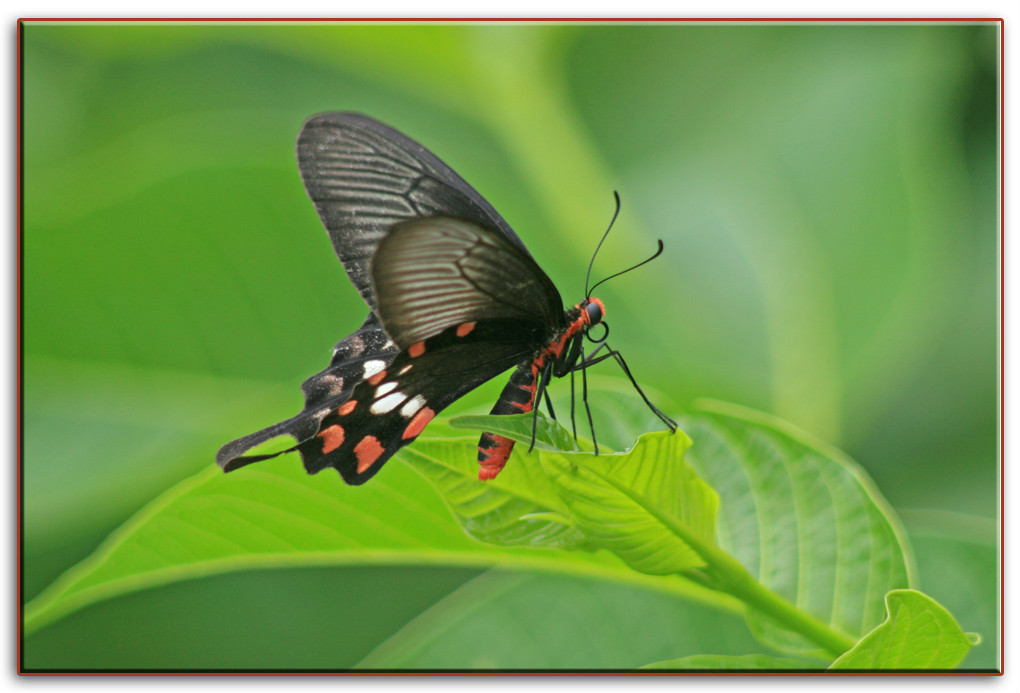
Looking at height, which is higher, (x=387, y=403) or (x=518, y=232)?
(x=518, y=232)

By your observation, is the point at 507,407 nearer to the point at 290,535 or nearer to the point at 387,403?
the point at 387,403

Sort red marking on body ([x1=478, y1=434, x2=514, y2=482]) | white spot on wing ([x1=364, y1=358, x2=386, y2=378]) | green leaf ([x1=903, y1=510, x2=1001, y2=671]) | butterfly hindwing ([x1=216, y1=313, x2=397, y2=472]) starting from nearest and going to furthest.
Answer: red marking on body ([x1=478, y1=434, x2=514, y2=482]), butterfly hindwing ([x1=216, y1=313, x2=397, y2=472]), white spot on wing ([x1=364, y1=358, x2=386, y2=378]), green leaf ([x1=903, y1=510, x2=1001, y2=671])

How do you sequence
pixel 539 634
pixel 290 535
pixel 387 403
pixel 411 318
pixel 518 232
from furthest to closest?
1. pixel 518 232
2. pixel 539 634
3. pixel 290 535
4. pixel 387 403
5. pixel 411 318

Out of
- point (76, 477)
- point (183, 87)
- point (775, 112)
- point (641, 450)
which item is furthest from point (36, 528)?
point (775, 112)

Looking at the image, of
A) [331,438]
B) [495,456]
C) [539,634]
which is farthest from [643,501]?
[539,634]

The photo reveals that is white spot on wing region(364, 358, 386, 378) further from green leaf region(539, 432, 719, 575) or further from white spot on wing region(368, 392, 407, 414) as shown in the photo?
green leaf region(539, 432, 719, 575)

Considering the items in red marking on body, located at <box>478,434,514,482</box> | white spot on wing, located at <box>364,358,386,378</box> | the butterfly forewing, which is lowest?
red marking on body, located at <box>478,434,514,482</box>

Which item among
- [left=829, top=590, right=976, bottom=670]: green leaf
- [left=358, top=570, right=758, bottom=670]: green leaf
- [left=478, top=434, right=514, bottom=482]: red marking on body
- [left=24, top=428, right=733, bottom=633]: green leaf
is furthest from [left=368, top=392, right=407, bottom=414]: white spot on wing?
[left=829, top=590, right=976, bottom=670]: green leaf
